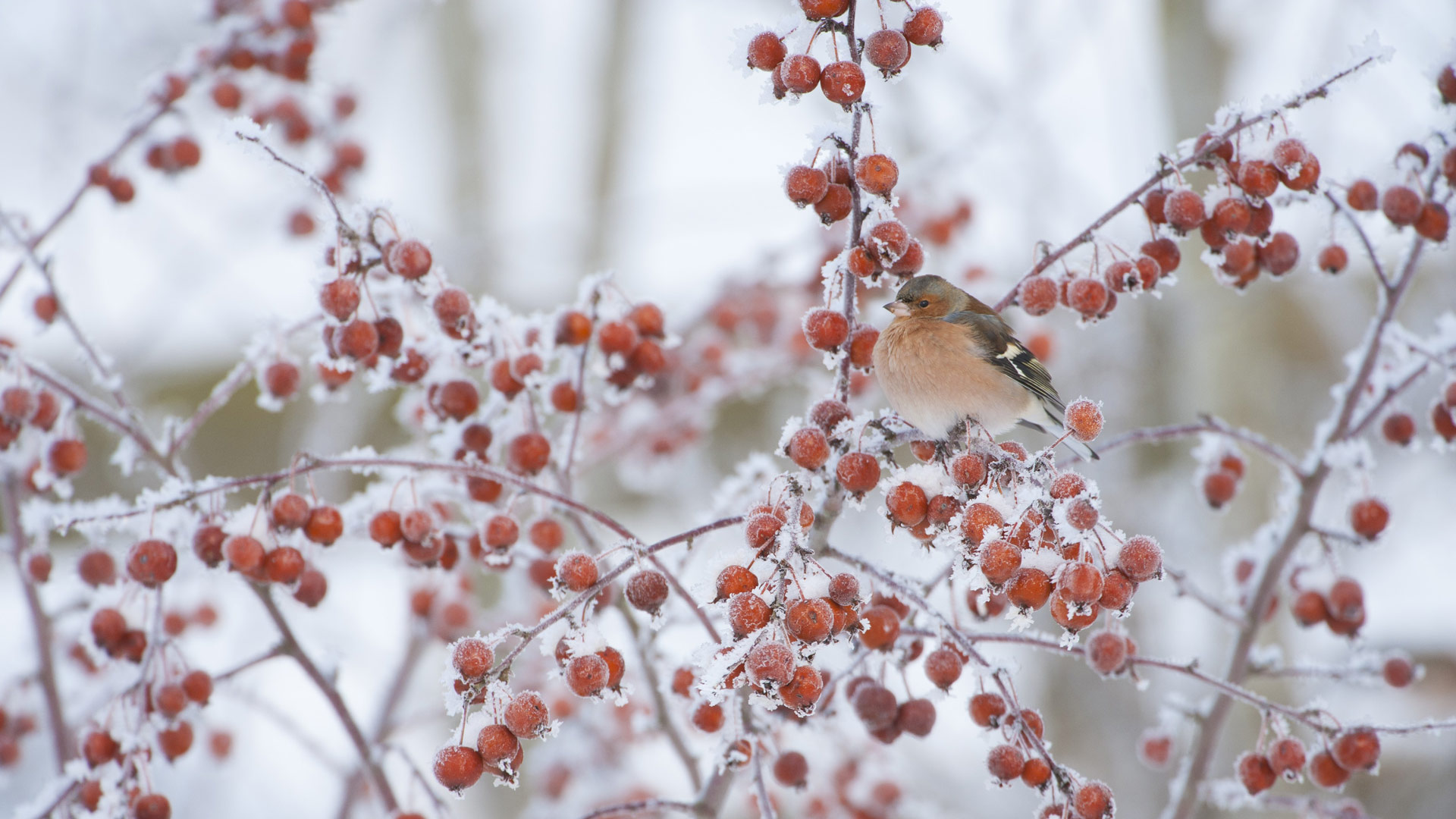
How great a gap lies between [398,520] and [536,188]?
437 cm

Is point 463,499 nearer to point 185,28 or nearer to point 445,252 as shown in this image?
point 445,252

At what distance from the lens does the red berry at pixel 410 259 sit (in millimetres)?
1330

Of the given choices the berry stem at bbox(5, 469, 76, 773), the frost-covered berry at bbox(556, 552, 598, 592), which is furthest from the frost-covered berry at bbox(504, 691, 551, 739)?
the berry stem at bbox(5, 469, 76, 773)

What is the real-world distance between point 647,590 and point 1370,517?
3.56 ft

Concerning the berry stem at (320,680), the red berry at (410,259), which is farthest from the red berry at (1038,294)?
the berry stem at (320,680)

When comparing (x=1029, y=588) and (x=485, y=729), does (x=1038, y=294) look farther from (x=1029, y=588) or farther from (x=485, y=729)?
(x=485, y=729)

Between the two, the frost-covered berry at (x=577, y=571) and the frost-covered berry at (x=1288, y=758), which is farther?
the frost-covered berry at (x=1288, y=758)

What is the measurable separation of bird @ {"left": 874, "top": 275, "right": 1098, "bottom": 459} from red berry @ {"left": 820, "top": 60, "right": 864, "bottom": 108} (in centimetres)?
45

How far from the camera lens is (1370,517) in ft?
5.11

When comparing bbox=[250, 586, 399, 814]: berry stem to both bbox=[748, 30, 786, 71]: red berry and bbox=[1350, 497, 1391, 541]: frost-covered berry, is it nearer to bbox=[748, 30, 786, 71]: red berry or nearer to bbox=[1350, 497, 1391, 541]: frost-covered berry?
bbox=[748, 30, 786, 71]: red berry

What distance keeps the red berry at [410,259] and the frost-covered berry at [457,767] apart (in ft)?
1.88

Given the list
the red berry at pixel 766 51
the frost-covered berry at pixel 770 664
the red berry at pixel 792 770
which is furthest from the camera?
the red berry at pixel 792 770

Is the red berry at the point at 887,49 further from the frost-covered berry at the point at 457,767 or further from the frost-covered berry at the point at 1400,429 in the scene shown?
the frost-covered berry at the point at 1400,429

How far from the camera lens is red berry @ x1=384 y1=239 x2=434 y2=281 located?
4.36ft
